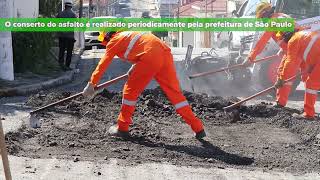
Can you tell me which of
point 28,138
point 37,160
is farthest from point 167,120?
point 37,160

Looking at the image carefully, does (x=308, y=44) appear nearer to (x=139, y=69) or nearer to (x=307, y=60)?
(x=307, y=60)

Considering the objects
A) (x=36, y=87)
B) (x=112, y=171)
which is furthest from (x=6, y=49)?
(x=112, y=171)

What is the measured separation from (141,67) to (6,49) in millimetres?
5497

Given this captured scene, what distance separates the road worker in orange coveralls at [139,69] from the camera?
22.5 feet

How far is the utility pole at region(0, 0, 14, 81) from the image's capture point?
11.4 metres

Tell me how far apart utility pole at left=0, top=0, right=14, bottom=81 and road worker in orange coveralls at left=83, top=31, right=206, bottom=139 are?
501 cm

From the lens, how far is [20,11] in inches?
594

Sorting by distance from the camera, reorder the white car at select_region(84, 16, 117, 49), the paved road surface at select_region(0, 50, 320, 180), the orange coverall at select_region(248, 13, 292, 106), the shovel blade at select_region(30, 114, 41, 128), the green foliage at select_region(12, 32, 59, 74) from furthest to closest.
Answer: the white car at select_region(84, 16, 117, 49) < the green foliage at select_region(12, 32, 59, 74) < the orange coverall at select_region(248, 13, 292, 106) < the shovel blade at select_region(30, 114, 41, 128) < the paved road surface at select_region(0, 50, 320, 180)

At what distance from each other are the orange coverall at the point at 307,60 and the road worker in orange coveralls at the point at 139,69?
2.42 metres

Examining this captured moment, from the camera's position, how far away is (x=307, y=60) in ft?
29.2

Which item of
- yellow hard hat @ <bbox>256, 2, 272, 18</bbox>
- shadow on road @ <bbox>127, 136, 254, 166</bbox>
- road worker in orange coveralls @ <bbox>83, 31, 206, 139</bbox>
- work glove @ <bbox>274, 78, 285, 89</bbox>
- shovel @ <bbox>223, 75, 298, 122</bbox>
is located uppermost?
yellow hard hat @ <bbox>256, 2, 272, 18</bbox>

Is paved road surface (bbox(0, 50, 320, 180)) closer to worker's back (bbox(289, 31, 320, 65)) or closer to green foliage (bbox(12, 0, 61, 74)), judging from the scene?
worker's back (bbox(289, 31, 320, 65))

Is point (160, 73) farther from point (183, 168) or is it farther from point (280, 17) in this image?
point (280, 17)

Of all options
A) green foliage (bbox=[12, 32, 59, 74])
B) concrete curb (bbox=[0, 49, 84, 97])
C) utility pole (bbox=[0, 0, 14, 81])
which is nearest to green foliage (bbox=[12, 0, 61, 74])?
green foliage (bbox=[12, 32, 59, 74])
